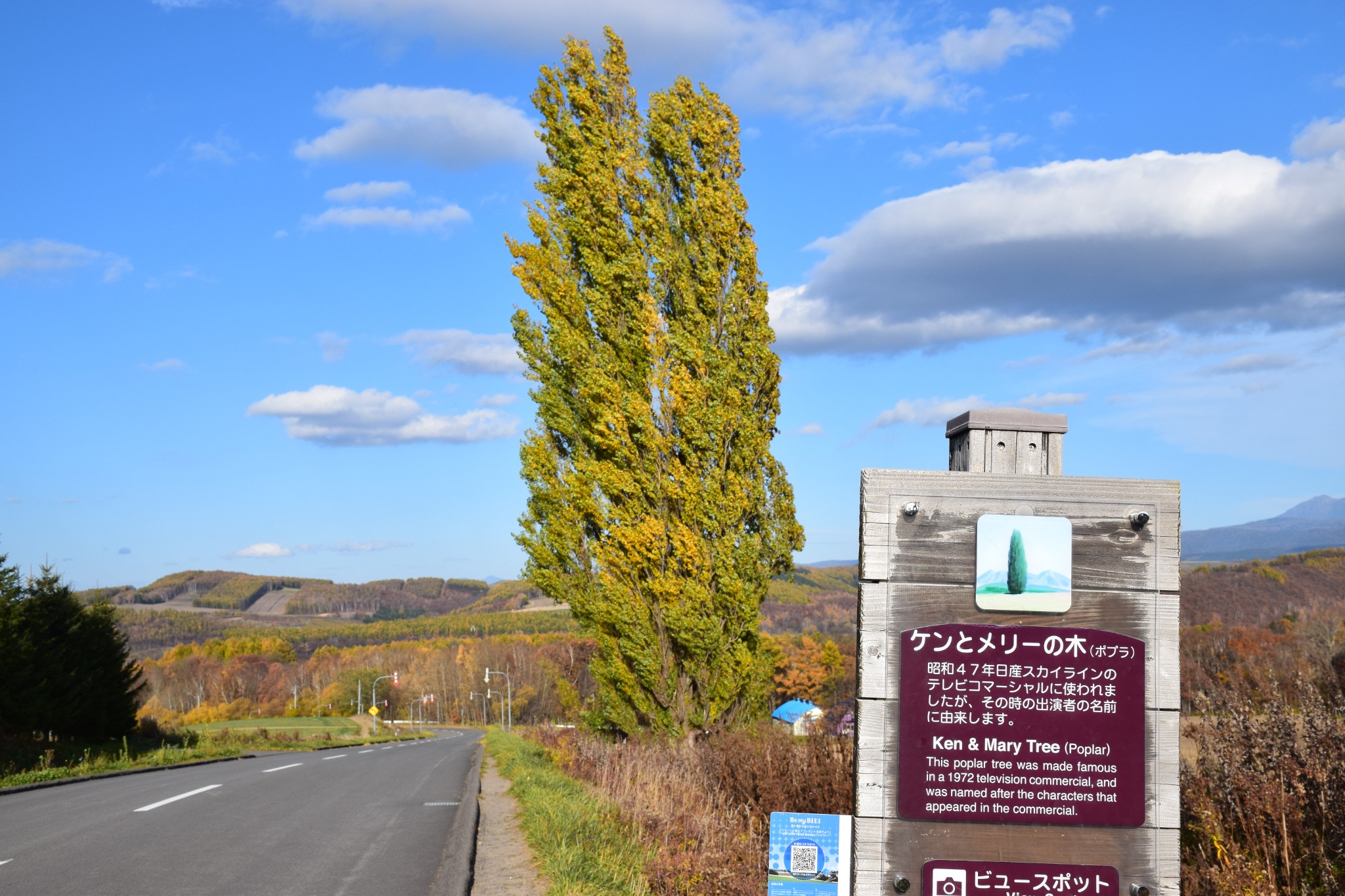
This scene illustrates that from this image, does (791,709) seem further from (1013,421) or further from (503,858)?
(1013,421)

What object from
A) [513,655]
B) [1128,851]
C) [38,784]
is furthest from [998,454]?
[513,655]

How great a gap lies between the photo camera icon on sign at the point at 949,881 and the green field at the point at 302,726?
2465 inches

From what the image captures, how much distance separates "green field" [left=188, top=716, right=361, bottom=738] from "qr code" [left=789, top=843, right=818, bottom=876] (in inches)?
2453

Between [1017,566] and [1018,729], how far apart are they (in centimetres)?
67

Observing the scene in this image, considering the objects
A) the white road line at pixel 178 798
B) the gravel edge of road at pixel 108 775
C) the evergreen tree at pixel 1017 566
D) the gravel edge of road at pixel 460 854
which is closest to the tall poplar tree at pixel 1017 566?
the evergreen tree at pixel 1017 566

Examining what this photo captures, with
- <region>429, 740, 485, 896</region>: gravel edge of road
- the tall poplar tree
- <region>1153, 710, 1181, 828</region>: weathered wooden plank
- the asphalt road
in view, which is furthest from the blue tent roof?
the tall poplar tree

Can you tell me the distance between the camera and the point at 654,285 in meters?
15.9

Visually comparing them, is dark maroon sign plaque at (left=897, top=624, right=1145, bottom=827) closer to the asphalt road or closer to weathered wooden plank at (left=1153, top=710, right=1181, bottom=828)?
weathered wooden plank at (left=1153, top=710, right=1181, bottom=828)

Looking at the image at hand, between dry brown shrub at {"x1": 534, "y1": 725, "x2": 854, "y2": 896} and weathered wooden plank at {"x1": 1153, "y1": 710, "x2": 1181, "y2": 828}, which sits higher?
weathered wooden plank at {"x1": 1153, "y1": 710, "x2": 1181, "y2": 828}

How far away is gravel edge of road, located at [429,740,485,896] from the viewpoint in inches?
300

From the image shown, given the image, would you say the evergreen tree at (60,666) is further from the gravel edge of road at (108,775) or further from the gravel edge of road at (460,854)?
the gravel edge of road at (460,854)

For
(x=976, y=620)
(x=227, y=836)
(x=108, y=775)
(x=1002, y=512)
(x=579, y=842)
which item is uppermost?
(x=1002, y=512)

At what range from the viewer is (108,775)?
19203 mm

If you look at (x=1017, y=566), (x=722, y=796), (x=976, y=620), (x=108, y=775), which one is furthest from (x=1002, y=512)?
(x=108, y=775)
